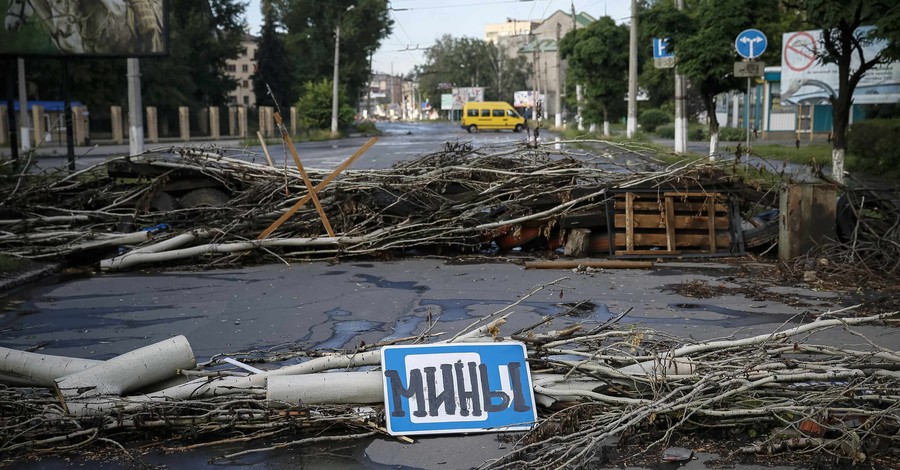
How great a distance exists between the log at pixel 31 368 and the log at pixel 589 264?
264 inches

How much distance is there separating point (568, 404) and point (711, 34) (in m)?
21.8

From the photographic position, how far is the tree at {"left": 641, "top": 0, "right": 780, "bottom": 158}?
24.8m

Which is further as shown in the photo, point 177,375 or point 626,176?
point 626,176

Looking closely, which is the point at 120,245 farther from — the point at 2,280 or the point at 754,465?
the point at 754,465

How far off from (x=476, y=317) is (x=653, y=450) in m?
3.84

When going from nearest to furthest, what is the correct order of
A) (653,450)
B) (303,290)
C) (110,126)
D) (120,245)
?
(653,450) → (303,290) → (120,245) → (110,126)

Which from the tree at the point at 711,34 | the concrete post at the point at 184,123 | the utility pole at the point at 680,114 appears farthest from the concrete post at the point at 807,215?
the concrete post at the point at 184,123

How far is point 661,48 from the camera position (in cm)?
2934

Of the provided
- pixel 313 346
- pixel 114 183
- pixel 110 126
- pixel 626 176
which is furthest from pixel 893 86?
pixel 110 126

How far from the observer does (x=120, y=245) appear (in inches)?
→ 484

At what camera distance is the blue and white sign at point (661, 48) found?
91.1ft

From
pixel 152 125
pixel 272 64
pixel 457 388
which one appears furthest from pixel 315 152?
pixel 272 64

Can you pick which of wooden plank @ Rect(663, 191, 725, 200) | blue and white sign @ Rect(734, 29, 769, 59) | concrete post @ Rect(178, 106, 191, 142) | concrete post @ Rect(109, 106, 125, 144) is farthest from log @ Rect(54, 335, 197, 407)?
concrete post @ Rect(178, 106, 191, 142)

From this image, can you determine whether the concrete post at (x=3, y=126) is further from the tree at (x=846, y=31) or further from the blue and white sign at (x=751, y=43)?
the tree at (x=846, y=31)
